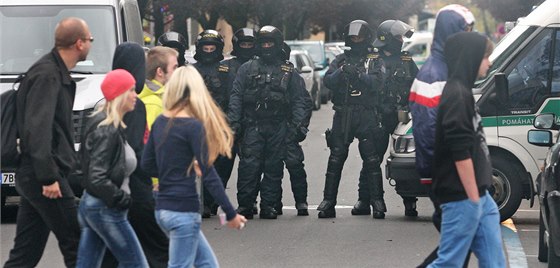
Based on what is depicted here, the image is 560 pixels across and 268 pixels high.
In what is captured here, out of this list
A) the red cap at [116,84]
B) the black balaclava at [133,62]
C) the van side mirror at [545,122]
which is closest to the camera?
the red cap at [116,84]

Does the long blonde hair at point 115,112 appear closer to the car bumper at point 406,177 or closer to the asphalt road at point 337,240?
the asphalt road at point 337,240

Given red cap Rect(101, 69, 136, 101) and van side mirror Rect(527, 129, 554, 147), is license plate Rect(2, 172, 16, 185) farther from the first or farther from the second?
red cap Rect(101, 69, 136, 101)

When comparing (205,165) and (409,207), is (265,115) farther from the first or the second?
(205,165)

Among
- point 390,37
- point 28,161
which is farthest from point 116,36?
point 28,161

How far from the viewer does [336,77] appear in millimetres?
12727

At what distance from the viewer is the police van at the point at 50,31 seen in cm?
1339

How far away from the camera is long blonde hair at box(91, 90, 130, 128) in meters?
7.09

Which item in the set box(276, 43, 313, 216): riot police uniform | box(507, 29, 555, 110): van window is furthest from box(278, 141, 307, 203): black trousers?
box(507, 29, 555, 110): van window

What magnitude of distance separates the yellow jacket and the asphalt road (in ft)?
6.84

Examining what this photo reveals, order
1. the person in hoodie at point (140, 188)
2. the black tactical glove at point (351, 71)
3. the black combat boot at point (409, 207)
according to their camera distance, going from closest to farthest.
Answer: the person in hoodie at point (140, 188) → the black tactical glove at point (351, 71) → the black combat boot at point (409, 207)

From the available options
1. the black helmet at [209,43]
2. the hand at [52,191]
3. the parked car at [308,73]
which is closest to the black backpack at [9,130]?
the hand at [52,191]

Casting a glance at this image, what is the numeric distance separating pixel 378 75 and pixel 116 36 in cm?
295

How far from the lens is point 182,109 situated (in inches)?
270

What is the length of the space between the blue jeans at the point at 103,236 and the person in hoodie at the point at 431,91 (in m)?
1.65
